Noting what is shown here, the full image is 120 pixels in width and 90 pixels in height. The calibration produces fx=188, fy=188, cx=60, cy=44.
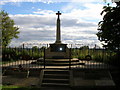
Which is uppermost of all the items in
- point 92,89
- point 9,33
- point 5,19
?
point 5,19

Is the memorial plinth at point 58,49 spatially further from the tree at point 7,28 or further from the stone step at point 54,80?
the tree at point 7,28

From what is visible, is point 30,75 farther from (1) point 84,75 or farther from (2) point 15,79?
(1) point 84,75

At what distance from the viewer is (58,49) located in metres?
18.4

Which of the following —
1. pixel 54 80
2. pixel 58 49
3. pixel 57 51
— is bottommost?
pixel 54 80

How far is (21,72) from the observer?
37.5 feet

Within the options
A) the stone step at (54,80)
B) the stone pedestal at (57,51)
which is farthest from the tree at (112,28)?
the stone pedestal at (57,51)

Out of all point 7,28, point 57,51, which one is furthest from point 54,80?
point 7,28

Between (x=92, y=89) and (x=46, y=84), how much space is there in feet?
7.98

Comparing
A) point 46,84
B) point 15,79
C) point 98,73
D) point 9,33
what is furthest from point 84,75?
point 9,33

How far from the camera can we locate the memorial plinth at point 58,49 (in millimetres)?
17828

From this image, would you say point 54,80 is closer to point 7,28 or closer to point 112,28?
point 112,28

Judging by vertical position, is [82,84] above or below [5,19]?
below

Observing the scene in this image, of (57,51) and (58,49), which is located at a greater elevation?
(58,49)

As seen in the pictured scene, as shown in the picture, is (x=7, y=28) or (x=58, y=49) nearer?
(x=58, y=49)
